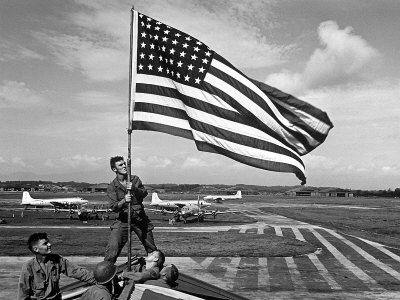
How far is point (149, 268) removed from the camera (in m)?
5.32

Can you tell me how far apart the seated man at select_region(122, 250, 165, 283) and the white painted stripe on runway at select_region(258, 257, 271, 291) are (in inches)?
204

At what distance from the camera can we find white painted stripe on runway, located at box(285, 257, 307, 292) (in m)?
10.0

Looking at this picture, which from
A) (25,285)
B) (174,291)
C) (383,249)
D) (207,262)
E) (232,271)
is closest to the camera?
(174,291)

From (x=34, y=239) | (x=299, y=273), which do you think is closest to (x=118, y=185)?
(x=34, y=239)

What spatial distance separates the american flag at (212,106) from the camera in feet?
22.9

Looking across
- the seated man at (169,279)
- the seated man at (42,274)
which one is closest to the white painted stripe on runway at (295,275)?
the seated man at (169,279)

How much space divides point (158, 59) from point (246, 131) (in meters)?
2.09

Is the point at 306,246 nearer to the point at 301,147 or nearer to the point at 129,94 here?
the point at 301,147

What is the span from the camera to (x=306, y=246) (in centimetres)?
1827

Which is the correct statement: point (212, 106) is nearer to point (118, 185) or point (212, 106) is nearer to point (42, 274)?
point (118, 185)

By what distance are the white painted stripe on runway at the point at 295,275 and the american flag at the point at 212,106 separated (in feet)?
13.9

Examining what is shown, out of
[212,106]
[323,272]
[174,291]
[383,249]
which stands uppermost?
[212,106]

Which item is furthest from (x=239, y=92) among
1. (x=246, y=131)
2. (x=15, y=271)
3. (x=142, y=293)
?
(x=15, y=271)

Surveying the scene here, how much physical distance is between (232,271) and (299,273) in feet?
6.64
